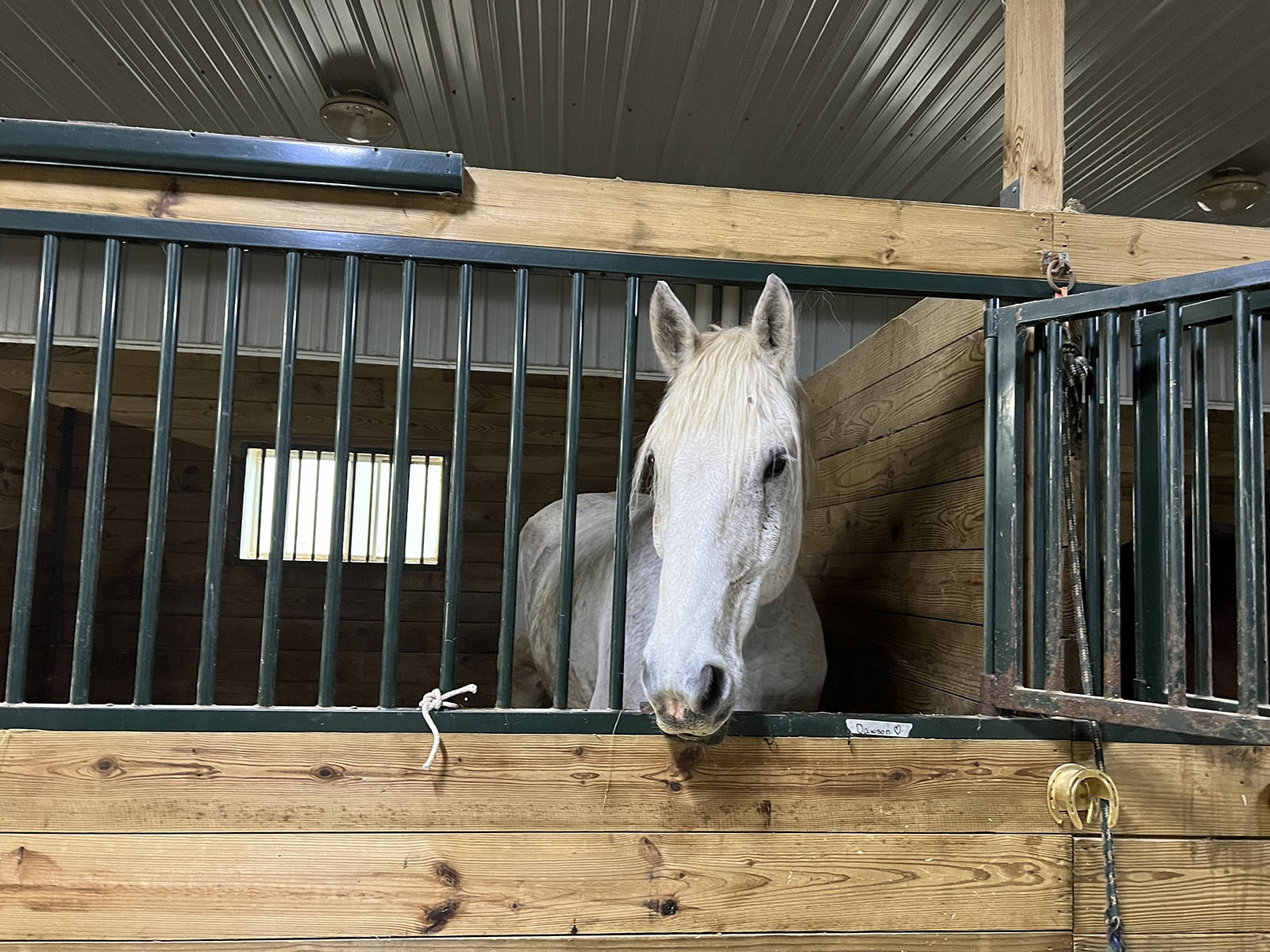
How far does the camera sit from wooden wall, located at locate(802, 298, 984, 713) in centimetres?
160

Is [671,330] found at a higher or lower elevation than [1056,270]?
lower

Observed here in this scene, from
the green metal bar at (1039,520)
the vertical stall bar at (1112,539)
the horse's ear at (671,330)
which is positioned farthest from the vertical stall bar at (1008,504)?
the horse's ear at (671,330)

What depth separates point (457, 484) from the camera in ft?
4.42

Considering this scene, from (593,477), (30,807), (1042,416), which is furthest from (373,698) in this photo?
(1042,416)

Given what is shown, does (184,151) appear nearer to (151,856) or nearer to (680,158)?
(151,856)

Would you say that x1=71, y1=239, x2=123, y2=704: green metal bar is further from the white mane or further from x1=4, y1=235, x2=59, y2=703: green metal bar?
the white mane

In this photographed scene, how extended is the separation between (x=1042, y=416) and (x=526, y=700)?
6.78 ft

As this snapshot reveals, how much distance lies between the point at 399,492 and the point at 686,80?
2.47 m

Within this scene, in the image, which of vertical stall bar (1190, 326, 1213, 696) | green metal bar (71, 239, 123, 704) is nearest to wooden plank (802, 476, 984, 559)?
vertical stall bar (1190, 326, 1213, 696)

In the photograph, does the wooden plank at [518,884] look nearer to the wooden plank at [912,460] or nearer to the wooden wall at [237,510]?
the wooden plank at [912,460]

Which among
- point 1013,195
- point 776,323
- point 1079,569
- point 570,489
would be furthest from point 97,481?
point 1013,195

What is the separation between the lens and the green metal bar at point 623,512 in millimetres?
1304

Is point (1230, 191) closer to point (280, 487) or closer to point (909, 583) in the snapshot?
point (909, 583)

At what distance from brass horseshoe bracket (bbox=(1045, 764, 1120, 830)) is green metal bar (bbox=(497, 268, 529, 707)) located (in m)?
0.93
